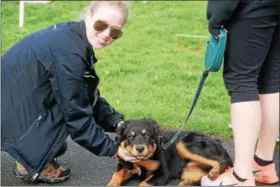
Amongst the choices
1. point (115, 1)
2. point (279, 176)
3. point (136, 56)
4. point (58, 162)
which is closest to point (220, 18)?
point (115, 1)

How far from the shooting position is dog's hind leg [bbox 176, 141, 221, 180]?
13.0ft

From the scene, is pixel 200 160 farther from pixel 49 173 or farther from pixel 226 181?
pixel 49 173

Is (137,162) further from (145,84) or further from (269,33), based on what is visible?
(145,84)

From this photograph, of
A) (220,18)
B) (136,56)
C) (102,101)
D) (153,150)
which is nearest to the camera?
(220,18)

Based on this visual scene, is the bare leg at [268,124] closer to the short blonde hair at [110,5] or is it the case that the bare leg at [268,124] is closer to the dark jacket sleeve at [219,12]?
the dark jacket sleeve at [219,12]

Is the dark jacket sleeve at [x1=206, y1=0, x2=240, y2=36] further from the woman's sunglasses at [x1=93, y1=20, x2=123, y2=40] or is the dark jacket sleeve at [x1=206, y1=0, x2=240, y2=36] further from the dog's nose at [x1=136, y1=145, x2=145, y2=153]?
the dog's nose at [x1=136, y1=145, x2=145, y2=153]

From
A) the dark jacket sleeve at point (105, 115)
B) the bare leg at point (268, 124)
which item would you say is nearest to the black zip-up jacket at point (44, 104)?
the dark jacket sleeve at point (105, 115)

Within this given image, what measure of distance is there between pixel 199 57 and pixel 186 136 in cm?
350

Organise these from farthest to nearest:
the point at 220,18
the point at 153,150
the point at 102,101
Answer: the point at 102,101, the point at 153,150, the point at 220,18

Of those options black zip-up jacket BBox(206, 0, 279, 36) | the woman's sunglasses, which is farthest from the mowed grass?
black zip-up jacket BBox(206, 0, 279, 36)

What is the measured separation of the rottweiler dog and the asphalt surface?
0.12 metres

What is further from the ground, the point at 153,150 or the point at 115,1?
the point at 115,1

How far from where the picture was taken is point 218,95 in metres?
6.11

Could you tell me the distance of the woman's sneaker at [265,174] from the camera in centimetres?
402
